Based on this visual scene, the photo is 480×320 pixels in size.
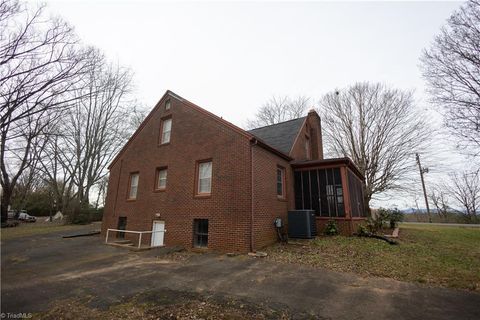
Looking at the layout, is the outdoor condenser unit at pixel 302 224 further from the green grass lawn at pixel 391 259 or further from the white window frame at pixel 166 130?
the white window frame at pixel 166 130

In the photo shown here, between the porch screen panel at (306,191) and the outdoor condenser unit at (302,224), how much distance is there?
4.12 ft

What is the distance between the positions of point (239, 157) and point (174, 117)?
5.52 metres

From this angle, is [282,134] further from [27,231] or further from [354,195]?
[27,231]

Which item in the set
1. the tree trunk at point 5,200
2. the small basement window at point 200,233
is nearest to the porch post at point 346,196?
the small basement window at point 200,233

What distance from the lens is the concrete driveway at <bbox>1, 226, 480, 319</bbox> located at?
4.59 metres

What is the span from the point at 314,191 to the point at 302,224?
7.43 ft

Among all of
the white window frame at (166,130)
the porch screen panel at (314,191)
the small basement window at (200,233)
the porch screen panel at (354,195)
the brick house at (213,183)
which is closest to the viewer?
the brick house at (213,183)

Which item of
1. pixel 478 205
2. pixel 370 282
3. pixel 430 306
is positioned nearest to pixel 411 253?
pixel 370 282

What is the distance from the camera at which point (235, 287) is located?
575 centimetres

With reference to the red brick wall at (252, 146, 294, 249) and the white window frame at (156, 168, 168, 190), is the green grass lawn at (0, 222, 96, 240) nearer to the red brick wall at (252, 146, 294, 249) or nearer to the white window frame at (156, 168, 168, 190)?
the white window frame at (156, 168, 168, 190)

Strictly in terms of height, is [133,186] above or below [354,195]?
above

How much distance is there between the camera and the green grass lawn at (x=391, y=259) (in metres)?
6.37

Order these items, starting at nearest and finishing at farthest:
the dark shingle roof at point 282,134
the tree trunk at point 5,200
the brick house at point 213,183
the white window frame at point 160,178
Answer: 1. the brick house at point 213,183
2. the white window frame at point 160,178
3. the dark shingle roof at point 282,134
4. the tree trunk at point 5,200

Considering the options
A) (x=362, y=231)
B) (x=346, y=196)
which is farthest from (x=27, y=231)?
(x=362, y=231)
